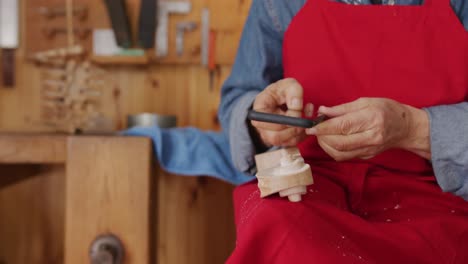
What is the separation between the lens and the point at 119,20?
1.51m

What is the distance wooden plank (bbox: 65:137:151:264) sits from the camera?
3.32 ft

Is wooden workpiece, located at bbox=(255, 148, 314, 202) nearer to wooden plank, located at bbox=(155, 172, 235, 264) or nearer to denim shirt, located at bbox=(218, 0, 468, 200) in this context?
denim shirt, located at bbox=(218, 0, 468, 200)

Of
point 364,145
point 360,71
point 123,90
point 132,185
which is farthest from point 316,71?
point 123,90

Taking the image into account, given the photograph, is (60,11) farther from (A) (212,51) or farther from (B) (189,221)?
(B) (189,221)

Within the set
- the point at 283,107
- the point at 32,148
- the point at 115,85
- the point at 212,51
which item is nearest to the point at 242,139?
the point at 283,107

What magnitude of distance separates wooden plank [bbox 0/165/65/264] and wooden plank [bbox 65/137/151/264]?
632 millimetres

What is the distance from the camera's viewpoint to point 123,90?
1.64m

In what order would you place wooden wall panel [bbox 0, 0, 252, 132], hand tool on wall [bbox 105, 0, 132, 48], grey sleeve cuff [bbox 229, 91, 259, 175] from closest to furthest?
grey sleeve cuff [bbox 229, 91, 259, 175], hand tool on wall [bbox 105, 0, 132, 48], wooden wall panel [bbox 0, 0, 252, 132]

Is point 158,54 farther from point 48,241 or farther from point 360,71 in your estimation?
point 360,71

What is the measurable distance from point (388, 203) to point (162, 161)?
1.82ft

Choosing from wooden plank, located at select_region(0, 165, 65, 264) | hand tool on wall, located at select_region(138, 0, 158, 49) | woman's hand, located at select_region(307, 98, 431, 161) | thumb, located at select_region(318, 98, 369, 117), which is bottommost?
wooden plank, located at select_region(0, 165, 65, 264)

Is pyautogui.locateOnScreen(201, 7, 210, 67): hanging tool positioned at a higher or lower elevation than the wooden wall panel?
higher

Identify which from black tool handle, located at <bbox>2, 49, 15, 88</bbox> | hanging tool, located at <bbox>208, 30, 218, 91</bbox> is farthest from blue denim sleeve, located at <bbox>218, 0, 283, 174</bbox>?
black tool handle, located at <bbox>2, 49, 15, 88</bbox>

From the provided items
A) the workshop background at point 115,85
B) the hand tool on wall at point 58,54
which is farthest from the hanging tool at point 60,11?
the hand tool on wall at point 58,54
